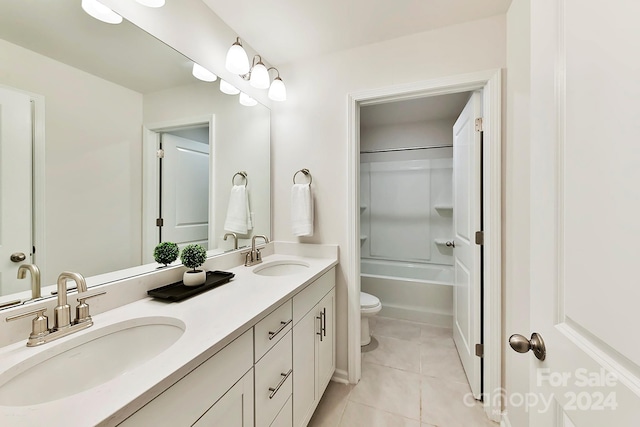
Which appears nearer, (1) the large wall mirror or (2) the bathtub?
(1) the large wall mirror

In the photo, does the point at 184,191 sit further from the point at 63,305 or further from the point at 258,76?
the point at 258,76

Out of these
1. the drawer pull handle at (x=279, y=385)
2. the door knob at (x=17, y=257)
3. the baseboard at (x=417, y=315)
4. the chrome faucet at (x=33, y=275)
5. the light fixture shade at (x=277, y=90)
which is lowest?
the baseboard at (x=417, y=315)

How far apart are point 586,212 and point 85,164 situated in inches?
58.1

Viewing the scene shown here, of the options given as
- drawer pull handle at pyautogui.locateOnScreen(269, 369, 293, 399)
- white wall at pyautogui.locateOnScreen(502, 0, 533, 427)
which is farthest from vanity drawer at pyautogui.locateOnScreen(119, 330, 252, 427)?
white wall at pyautogui.locateOnScreen(502, 0, 533, 427)

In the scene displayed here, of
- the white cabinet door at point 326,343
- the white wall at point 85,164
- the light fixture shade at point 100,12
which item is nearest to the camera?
the white wall at point 85,164

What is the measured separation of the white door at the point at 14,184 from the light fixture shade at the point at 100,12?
44 centimetres

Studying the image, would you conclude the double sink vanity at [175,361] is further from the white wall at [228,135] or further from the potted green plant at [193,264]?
the white wall at [228,135]

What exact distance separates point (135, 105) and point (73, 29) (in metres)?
0.29

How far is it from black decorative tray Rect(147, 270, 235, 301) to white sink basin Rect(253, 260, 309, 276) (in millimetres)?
428

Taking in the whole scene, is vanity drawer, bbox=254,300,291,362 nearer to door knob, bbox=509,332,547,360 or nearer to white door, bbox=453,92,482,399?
door knob, bbox=509,332,547,360

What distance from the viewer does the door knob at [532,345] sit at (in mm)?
574

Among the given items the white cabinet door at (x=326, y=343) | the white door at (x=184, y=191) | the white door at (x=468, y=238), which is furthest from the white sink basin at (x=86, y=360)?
the white door at (x=468, y=238)

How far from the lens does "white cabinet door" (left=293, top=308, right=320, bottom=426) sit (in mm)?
1230

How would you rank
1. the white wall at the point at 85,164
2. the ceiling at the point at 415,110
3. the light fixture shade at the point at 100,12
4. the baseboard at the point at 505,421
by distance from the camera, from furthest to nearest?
the ceiling at the point at 415,110, the baseboard at the point at 505,421, the light fixture shade at the point at 100,12, the white wall at the point at 85,164
